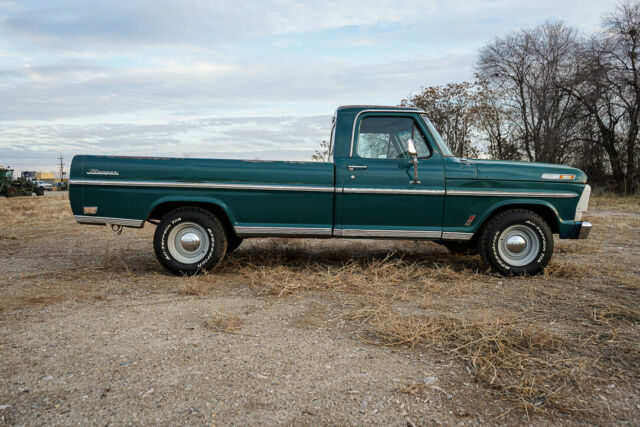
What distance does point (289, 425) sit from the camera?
2.00 meters

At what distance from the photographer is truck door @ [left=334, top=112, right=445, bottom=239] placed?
4.88m

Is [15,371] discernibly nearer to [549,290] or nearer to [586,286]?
[549,290]

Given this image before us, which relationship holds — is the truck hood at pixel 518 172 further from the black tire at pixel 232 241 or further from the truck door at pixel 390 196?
the black tire at pixel 232 241

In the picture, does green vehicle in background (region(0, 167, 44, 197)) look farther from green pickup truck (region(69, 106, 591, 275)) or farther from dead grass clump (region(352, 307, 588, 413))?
dead grass clump (region(352, 307, 588, 413))

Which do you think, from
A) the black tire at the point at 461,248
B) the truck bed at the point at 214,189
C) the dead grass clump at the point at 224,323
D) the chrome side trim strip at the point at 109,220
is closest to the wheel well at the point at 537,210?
the black tire at the point at 461,248

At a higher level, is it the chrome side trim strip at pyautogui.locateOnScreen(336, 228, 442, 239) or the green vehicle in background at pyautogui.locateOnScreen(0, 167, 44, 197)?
the chrome side trim strip at pyautogui.locateOnScreen(336, 228, 442, 239)

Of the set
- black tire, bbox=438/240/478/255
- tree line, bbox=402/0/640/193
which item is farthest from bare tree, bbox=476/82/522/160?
black tire, bbox=438/240/478/255

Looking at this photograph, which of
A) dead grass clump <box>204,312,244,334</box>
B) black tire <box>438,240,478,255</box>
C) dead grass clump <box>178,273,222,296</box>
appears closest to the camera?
dead grass clump <box>204,312,244,334</box>

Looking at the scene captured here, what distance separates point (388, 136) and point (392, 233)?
119 centimetres

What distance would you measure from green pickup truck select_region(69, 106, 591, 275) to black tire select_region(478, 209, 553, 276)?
0.04 ft

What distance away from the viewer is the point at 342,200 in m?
4.89

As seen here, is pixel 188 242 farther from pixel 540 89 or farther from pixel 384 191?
pixel 540 89

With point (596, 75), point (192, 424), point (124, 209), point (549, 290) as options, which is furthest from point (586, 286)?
point (596, 75)

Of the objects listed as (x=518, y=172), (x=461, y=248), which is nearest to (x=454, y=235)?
(x=518, y=172)
